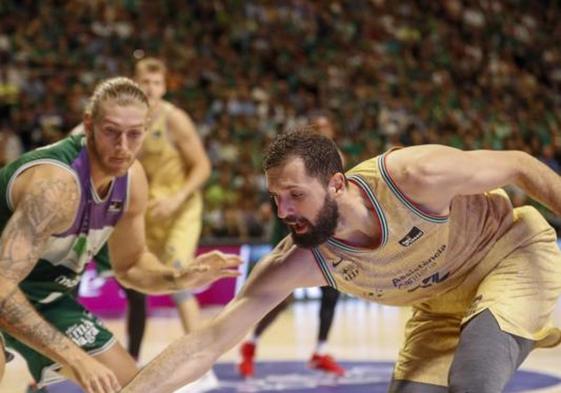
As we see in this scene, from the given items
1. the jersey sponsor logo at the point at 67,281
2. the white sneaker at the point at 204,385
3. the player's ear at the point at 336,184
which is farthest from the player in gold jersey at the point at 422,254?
the white sneaker at the point at 204,385

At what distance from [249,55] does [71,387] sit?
9216mm

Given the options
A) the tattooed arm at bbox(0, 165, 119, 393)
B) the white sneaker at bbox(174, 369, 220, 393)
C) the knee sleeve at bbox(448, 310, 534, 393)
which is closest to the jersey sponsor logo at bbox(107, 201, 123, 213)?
the tattooed arm at bbox(0, 165, 119, 393)

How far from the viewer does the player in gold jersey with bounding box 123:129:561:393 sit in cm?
319

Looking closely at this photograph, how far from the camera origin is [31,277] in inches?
161

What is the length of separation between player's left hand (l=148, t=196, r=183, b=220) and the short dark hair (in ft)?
9.73

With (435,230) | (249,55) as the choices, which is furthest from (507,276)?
(249,55)

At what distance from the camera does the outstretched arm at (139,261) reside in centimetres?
409

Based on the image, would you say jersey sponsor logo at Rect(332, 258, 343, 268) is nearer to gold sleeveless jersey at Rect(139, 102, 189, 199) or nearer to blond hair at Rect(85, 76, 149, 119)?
blond hair at Rect(85, 76, 149, 119)

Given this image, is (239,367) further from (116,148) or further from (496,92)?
(496,92)

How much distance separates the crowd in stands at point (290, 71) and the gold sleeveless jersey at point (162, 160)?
3.90 m

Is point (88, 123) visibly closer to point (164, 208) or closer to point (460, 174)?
point (460, 174)

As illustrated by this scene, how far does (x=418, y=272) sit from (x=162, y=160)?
3.42m

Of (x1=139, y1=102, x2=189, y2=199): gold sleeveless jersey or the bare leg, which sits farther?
(x1=139, y1=102, x2=189, y2=199): gold sleeveless jersey

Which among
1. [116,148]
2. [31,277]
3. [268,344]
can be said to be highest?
[116,148]
